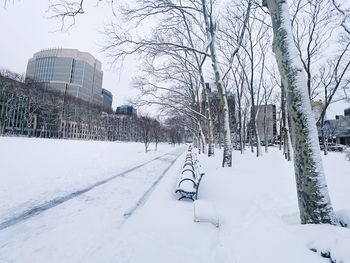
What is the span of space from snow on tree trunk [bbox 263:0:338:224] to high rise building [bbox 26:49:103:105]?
86.5 metres

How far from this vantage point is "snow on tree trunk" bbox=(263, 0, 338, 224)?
3191 mm

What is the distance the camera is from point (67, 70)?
3462 inches

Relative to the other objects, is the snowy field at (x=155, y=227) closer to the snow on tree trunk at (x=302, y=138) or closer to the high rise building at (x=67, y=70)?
the snow on tree trunk at (x=302, y=138)

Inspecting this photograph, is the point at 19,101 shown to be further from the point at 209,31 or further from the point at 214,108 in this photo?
the point at 209,31

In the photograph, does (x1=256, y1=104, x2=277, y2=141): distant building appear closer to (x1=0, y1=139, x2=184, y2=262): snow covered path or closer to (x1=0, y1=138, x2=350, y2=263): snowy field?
(x1=0, y1=138, x2=350, y2=263): snowy field

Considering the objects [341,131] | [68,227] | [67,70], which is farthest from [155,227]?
[67,70]

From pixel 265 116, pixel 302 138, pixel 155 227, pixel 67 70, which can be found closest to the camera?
pixel 302 138

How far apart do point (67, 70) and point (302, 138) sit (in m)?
99.5

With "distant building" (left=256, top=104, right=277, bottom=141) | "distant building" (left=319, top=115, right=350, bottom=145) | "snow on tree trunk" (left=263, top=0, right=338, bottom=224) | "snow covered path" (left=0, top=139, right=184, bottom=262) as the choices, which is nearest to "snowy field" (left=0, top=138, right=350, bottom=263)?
"snow covered path" (left=0, top=139, right=184, bottom=262)

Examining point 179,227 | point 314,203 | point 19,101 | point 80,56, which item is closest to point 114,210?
point 179,227

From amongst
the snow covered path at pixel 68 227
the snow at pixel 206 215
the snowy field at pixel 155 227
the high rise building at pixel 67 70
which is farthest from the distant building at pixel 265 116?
the high rise building at pixel 67 70

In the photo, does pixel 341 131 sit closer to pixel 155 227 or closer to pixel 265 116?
pixel 265 116

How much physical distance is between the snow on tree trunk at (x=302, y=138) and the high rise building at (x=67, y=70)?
86512mm

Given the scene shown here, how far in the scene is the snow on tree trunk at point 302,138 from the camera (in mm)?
3191
